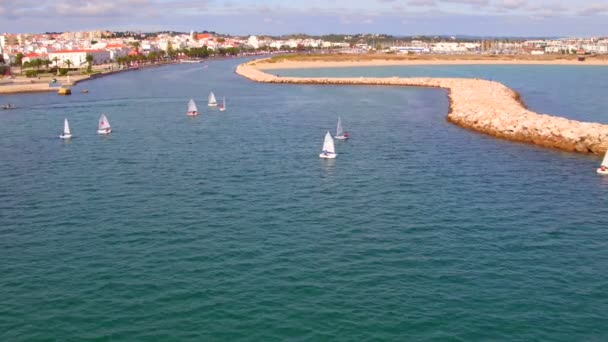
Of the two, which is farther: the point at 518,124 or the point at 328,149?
the point at 518,124

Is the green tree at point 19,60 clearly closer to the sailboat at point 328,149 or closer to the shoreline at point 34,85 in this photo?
the shoreline at point 34,85

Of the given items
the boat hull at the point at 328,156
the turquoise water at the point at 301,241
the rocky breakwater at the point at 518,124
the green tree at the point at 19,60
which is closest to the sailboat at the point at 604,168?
the turquoise water at the point at 301,241

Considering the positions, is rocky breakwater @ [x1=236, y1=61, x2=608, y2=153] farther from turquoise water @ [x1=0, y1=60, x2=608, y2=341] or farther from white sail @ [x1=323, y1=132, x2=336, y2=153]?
white sail @ [x1=323, y1=132, x2=336, y2=153]

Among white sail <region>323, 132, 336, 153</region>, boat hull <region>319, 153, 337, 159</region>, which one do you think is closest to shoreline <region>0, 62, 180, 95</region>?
boat hull <region>319, 153, 337, 159</region>

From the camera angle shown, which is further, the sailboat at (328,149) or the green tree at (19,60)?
the green tree at (19,60)

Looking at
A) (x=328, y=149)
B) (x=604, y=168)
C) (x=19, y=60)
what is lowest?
(x=604, y=168)

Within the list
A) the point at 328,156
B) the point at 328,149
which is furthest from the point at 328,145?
the point at 328,156

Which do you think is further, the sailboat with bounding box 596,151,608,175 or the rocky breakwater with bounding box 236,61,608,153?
the rocky breakwater with bounding box 236,61,608,153

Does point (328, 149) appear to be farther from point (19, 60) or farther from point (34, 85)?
point (19, 60)
